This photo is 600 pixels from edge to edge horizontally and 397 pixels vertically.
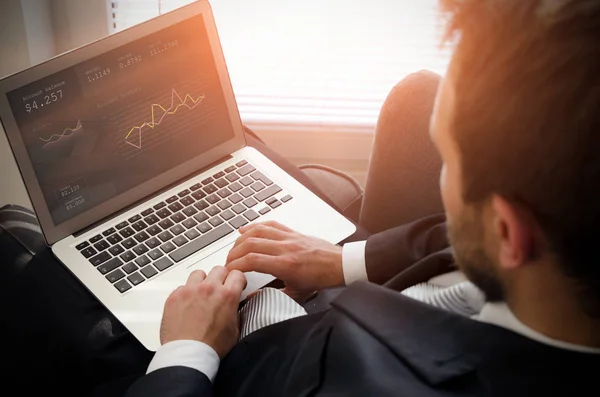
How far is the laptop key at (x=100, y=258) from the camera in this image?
1.06 metres

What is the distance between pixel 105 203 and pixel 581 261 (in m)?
0.74

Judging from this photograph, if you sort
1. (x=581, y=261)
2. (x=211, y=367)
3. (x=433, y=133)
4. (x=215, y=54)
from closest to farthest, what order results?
(x=581, y=261) → (x=433, y=133) → (x=211, y=367) → (x=215, y=54)

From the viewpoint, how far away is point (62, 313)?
1.04 m

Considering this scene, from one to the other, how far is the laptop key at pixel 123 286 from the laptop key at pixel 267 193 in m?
0.27

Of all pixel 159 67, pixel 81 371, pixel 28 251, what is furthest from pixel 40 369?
pixel 159 67

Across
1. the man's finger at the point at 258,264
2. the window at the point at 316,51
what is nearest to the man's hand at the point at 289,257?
the man's finger at the point at 258,264

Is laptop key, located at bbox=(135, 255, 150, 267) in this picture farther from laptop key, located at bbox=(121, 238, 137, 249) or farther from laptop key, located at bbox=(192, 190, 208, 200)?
laptop key, located at bbox=(192, 190, 208, 200)

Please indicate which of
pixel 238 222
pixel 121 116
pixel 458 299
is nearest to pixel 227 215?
pixel 238 222

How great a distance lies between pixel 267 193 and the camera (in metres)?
1.18

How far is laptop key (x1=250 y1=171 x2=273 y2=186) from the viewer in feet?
3.94

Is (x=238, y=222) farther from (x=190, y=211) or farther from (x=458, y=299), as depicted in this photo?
(x=458, y=299)

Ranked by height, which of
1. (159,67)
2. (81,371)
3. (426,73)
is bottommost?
(81,371)

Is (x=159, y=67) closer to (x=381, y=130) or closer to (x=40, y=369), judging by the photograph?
(x=381, y=130)

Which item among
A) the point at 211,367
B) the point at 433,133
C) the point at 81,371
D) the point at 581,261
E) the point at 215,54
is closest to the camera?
the point at 581,261
